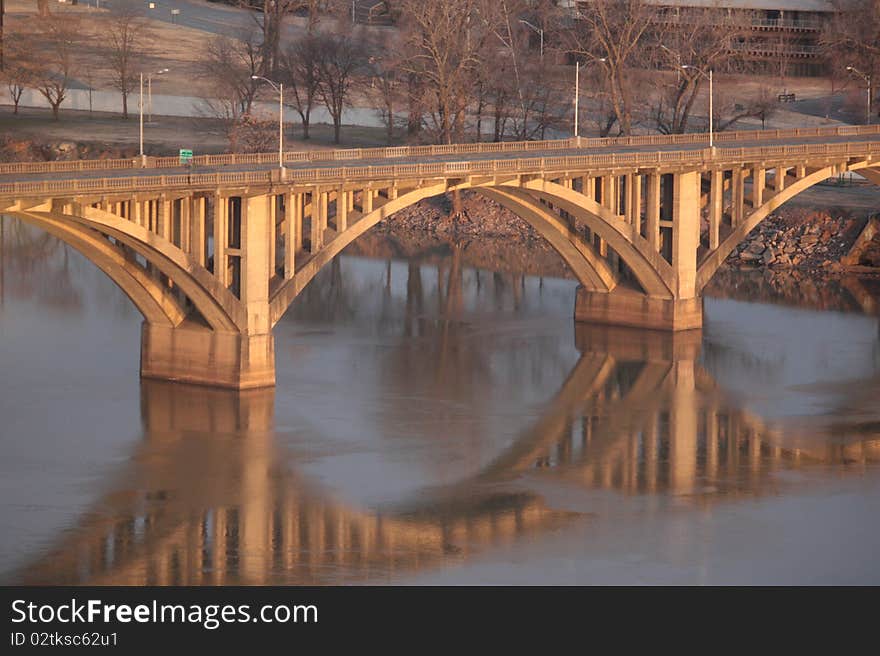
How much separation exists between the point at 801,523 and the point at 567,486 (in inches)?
265

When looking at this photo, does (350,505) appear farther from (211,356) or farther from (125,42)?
(125,42)

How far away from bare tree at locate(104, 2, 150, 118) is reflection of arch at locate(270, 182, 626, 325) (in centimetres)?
5520

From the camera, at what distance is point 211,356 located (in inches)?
2564

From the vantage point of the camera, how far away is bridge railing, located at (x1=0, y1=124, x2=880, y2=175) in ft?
217

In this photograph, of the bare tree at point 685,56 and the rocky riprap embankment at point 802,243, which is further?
the bare tree at point 685,56

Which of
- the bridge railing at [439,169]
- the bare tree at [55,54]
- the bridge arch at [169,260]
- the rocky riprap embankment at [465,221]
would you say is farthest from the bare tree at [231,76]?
the bridge arch at [169,260]

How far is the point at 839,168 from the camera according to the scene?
84.8 meters

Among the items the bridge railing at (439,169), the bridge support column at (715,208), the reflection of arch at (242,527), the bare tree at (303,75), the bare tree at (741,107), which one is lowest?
the reflection of arch at (242,527)

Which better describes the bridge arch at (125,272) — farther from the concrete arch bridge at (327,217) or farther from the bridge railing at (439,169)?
the bridge railing at (439,169)

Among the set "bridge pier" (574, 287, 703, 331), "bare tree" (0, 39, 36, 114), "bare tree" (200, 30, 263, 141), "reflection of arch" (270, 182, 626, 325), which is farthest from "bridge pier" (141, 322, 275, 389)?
"bare tree" (0, 39, 36, 114)

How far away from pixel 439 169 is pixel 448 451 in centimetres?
1305

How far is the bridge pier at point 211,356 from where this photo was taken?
6469 cm

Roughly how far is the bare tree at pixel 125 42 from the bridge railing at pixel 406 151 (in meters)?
50.4

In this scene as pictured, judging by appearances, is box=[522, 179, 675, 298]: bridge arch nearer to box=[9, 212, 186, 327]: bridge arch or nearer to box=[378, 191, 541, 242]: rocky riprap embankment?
box=[9, 212, 186, 327]: bridge arch
